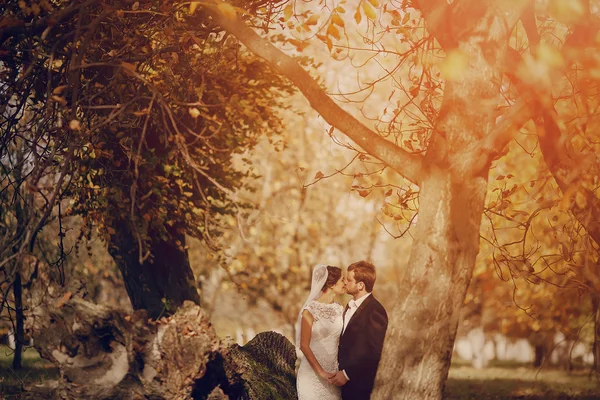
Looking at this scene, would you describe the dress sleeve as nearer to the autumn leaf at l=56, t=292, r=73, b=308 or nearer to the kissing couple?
the kissing couple

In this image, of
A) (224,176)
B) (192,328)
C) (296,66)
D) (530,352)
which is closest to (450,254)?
(296,66)

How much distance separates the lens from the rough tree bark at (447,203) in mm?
6578

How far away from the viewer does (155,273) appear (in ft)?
46.0

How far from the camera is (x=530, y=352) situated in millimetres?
26828

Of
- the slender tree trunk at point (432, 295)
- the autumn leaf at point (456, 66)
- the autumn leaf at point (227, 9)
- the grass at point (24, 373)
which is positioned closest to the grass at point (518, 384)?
the grass at point (24, 373)

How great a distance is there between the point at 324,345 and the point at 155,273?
18.5ft

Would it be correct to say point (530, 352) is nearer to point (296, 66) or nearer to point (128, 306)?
point (128, 306)

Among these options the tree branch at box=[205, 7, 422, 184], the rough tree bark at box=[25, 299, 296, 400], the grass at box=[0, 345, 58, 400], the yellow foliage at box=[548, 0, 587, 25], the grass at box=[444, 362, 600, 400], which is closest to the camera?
the yellow foliage at box=[548, 0, 587, 25]

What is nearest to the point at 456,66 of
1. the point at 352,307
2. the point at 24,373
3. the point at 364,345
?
the point at 352,307

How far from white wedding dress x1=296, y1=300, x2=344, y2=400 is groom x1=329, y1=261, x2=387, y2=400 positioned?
0.68ft

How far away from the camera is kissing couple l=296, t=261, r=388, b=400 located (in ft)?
28.3

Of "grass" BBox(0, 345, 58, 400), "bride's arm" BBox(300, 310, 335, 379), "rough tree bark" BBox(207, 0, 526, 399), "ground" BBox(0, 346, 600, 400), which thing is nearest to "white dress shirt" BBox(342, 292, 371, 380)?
"bride's arm" BBox(300, 310, 335, 379)

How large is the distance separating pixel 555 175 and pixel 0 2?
19.6ft

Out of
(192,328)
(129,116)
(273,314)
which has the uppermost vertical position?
(129,116)
